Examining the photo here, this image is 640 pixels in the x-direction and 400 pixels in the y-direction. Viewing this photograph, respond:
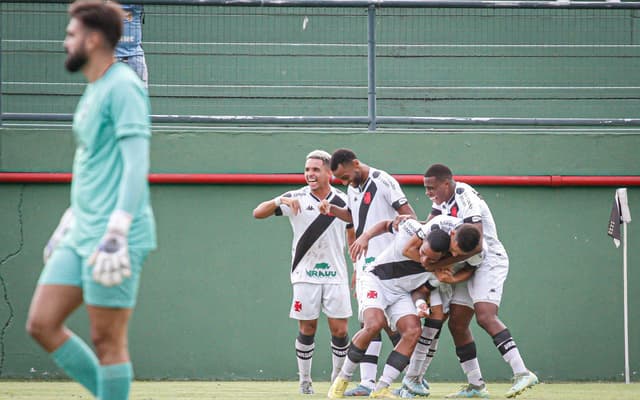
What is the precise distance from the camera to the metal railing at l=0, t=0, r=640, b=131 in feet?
40.1

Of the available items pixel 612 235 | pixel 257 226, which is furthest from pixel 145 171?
pixel 612 235

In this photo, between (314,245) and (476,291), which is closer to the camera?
(476,291)

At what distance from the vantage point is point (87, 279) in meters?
4.48

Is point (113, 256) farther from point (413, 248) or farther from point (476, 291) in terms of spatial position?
point (476, 291)

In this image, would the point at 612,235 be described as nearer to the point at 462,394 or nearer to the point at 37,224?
the point at 462,394

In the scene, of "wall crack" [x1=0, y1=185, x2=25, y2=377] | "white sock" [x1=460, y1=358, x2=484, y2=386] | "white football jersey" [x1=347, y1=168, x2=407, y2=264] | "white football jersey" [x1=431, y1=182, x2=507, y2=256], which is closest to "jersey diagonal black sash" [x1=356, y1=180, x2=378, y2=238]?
"white football jersey" [x1=347, y1=168, x2=407, y2=264]

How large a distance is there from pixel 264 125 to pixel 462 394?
4969 millimetres

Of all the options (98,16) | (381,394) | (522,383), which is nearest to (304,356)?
(381,394)

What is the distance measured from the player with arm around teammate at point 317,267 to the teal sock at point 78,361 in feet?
16.8

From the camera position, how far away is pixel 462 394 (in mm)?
9109

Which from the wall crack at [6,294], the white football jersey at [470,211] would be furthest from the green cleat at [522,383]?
the wall crack at [6,294]

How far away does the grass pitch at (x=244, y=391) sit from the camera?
898cm

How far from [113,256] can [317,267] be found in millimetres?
5935

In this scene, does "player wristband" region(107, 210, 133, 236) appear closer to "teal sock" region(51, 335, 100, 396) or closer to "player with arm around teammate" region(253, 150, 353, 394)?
Result: "teal sock" region(51, 335, 100, 396)
